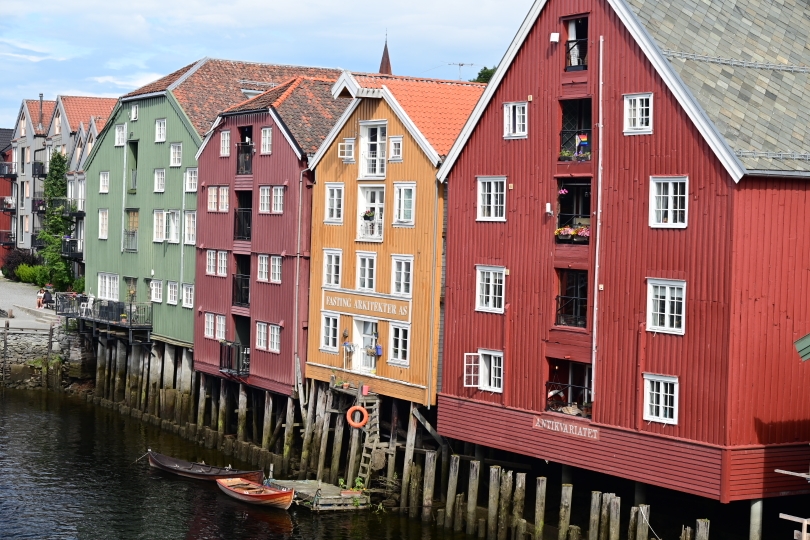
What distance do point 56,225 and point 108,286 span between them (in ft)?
93.0

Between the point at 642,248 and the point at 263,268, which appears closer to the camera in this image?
the point at 642,248

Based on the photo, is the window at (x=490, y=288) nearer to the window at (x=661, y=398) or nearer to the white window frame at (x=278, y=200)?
the window at (x=661, y=398)

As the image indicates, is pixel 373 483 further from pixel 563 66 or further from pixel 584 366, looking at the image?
pixel 563 66

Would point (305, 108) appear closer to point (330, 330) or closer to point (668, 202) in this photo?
point (330, 330)

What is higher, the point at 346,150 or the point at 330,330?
the point at 346,150

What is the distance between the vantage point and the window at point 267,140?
62844 mm

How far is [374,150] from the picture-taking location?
55.5 meters

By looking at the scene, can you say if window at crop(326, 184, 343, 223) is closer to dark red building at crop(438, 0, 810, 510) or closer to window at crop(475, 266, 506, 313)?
dark red building at crop(438, 0, 810, 510)

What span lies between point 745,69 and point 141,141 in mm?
41076

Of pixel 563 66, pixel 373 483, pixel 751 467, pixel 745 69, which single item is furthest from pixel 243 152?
pixel 751 467

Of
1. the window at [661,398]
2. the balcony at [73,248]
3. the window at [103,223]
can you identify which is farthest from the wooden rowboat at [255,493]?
the balcony at [73,248]

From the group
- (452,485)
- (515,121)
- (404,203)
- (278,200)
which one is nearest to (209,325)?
(278,200)

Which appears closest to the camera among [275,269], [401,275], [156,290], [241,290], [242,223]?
Answer: [401,275]

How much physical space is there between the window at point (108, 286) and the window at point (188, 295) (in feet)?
30.9
